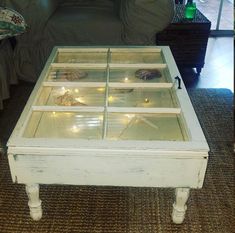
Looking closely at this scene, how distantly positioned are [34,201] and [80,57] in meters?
0.72

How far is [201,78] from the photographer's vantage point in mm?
2195

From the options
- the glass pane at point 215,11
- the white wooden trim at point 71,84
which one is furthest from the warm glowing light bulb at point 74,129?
the glass pane at point 215,11

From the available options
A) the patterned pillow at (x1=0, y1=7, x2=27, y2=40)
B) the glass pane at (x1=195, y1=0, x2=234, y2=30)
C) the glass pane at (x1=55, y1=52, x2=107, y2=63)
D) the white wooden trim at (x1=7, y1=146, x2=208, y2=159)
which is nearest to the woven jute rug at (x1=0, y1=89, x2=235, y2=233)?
the white wooden trim at (x1=7, y1=146, x2=208, y2=159)

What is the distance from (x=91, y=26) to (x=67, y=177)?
1.29 meters

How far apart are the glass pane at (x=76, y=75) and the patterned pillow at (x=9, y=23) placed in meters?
0.53

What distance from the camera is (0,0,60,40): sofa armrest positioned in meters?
1.87

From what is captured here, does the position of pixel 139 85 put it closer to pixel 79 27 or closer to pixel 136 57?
pixel 136 57

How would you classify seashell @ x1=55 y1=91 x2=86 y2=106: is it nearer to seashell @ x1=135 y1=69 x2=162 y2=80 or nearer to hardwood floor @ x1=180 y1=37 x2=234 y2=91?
seashell @ x1=135 y1=69 x2=162 y2=80

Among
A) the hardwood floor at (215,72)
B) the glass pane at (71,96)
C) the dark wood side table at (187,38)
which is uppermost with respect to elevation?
the glass pane at (71,96)

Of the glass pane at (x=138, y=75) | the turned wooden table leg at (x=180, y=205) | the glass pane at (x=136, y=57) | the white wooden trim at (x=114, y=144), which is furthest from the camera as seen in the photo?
the glass pane at (x=136, y=57)

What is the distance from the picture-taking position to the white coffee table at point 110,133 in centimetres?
86

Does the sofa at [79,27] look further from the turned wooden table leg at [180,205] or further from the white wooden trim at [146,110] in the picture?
the turned wooden table leg at [180,205]

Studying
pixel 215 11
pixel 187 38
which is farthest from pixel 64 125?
pixel 215 11

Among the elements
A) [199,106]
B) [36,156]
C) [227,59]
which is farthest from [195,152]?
[227,59]
